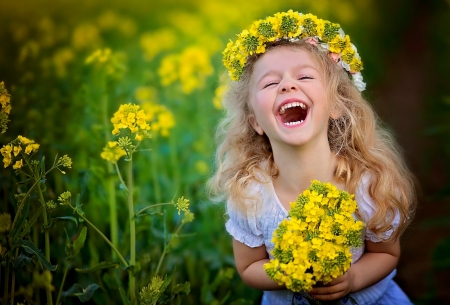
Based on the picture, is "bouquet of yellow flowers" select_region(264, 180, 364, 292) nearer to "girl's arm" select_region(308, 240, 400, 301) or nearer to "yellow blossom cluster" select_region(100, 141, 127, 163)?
"girl's arm" select_region(308, 240, 400, 301)

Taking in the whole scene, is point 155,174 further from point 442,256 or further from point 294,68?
point 442,256

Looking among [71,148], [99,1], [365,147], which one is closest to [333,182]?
[365,147]

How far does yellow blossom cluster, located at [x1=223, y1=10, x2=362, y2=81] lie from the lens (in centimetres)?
182

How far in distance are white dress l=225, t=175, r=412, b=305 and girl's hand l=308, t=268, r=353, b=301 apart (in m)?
0.21

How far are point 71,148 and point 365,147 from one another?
3.52 ft

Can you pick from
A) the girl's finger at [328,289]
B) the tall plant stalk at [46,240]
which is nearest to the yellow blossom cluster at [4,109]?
the tall plant stalk at [46,240]

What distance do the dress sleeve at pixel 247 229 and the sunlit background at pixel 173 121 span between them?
20 cm

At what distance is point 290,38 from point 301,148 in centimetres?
30

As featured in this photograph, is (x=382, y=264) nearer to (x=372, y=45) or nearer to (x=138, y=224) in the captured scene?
(x=138, y=224)

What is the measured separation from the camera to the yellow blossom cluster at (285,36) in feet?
5.97

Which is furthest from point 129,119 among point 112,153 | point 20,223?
point 20,223

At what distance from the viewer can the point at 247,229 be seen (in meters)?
1.94

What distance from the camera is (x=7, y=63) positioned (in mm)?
2318

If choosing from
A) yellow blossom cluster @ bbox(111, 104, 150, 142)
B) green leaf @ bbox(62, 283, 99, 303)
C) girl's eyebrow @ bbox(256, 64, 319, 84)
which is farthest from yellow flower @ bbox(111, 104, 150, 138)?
green leaf @ bbox(62, 283, 99, 303)
